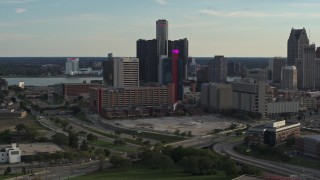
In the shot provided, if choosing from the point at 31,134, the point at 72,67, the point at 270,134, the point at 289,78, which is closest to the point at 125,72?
the point at 289,78

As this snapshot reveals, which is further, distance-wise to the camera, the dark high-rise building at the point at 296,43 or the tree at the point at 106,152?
the dark high-rise building at the point at 296,43

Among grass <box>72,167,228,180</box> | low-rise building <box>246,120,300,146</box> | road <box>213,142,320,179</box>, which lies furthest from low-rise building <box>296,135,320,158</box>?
grass <box>72,167,228,180</box>

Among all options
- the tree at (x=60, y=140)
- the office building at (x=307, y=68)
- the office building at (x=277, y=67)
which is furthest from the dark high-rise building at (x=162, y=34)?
the tree at (x=60, y=140)

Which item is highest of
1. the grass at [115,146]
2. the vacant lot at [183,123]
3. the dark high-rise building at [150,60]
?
the dark high-rise building at [150,60]

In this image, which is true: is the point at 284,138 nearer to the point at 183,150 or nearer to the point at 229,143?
the point at 229,143

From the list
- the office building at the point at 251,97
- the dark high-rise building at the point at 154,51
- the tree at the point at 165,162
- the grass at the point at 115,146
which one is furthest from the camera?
the dark high-rise building at the point at 154,51

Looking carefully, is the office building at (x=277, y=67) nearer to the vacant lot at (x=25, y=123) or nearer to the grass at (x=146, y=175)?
the vacant lot at (x=25, y=123)

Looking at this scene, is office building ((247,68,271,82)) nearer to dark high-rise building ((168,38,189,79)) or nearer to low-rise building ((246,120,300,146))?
dark high-rise building ((168,38,189,79))
